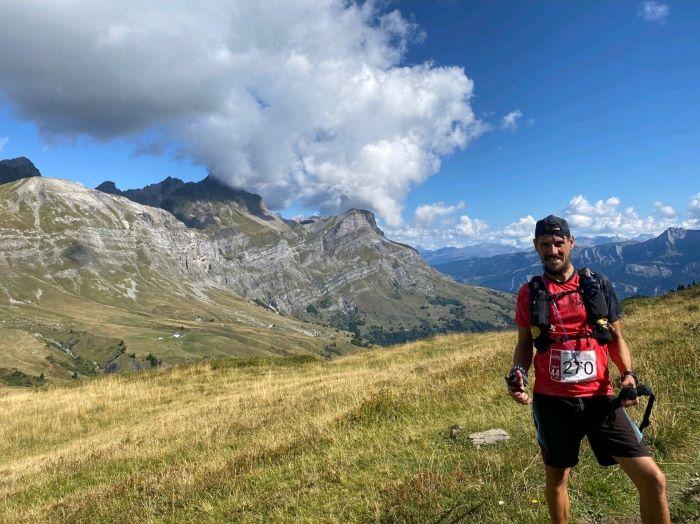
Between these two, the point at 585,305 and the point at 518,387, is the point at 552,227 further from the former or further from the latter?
the point at 518,387

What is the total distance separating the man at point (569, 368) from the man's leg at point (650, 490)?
0.18 meters

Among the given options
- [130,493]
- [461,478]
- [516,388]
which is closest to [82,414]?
[130,493]

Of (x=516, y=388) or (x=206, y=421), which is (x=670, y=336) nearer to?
(x=516, y=388)

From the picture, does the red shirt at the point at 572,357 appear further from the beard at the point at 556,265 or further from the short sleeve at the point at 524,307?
the beard at the point at 556,265

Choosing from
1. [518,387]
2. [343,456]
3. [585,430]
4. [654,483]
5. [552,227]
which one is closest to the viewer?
[654,483]

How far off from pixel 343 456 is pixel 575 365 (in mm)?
5851

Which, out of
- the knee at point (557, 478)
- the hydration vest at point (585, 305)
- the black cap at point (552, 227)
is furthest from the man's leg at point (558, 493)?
the black cap at point (552, 227)

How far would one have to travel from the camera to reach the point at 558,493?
16.8 ft

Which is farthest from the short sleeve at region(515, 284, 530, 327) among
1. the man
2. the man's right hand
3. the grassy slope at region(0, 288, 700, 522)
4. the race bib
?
the grassy slope at region(0, 288, 700, 522)

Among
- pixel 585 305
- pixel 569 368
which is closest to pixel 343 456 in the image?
pixel 569 368

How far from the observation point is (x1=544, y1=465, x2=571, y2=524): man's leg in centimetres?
511

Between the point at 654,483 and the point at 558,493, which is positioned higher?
the point at 654,483

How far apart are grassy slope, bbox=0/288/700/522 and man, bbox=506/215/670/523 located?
4.63ft

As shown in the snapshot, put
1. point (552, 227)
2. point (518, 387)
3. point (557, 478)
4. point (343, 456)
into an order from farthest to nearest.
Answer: point (343, 456) < point (552, 227) < point (518, 387) < point (557, 478)
